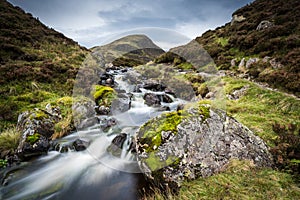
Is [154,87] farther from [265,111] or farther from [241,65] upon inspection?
[265,111]

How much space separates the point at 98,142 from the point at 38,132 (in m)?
2.49

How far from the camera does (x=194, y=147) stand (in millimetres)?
4215

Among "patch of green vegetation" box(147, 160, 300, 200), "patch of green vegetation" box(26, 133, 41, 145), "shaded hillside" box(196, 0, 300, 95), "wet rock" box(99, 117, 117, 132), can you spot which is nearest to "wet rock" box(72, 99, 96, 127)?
"wet rock" box(99, 117, 117, 132)

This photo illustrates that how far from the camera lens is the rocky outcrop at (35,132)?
6.12 metres

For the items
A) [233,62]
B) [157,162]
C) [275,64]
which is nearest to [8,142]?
[157,162]

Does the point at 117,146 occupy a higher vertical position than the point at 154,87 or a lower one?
lower

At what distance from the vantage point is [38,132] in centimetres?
666

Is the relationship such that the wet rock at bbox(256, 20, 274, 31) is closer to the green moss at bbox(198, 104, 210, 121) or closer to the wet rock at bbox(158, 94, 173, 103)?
the wet rock at bbox(158, 94, 173, 103)

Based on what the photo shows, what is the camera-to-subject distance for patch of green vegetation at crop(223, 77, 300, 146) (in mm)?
5586

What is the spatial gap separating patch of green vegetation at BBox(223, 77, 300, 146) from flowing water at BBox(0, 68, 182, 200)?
4.45m

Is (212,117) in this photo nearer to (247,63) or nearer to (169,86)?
(169,86)

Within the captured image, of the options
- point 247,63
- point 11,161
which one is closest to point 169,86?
point 247,63

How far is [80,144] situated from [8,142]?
2597 mm

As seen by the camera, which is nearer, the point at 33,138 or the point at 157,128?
the point at 157,128
